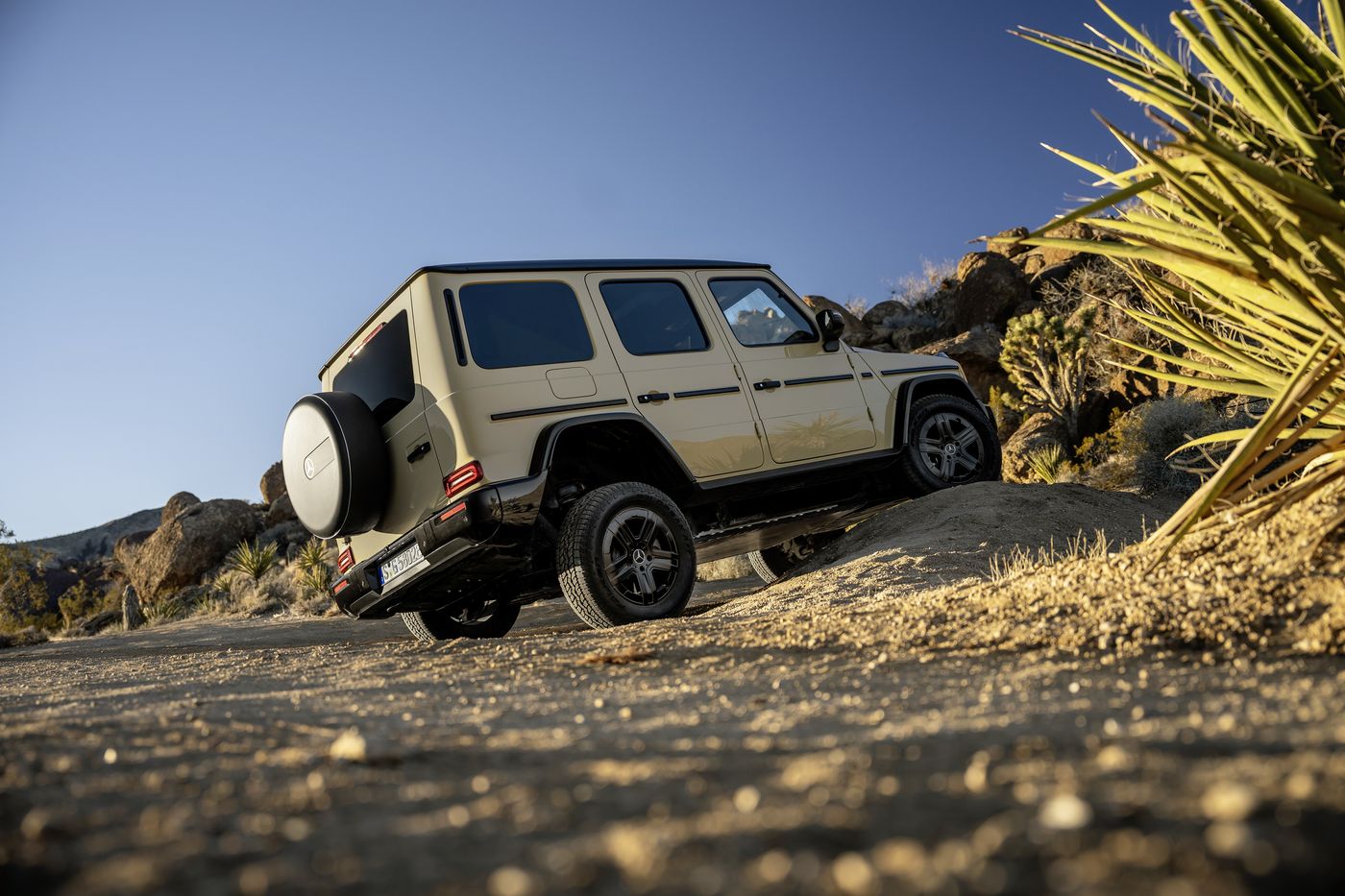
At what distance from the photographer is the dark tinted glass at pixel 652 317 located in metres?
5.54

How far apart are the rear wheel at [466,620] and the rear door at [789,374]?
2062mm

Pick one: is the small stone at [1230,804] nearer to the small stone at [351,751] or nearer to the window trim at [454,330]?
the small stone at [351,751]

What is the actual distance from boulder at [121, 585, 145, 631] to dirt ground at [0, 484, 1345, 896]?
18978mm

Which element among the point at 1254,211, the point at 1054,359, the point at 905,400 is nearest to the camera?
the point at 1254,211

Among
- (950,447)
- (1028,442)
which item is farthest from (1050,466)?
(950,447)

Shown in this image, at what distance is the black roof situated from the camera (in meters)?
5.06

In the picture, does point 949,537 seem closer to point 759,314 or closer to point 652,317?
point 759,314

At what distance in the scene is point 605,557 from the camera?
4.80 metres

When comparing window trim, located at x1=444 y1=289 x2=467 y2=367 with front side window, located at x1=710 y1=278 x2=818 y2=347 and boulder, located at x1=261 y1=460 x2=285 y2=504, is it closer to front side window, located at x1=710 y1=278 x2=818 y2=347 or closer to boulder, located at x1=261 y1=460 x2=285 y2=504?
front side window, located at x1=710 y1=278 x2=818 y2=347

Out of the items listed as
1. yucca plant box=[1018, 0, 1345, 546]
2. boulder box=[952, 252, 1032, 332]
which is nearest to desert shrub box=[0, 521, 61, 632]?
boulder box=[952, 252, 1032, 332]

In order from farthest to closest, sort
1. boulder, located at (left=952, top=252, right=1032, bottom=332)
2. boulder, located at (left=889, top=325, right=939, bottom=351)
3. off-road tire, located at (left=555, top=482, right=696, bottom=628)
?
1. boulder, located at (left=889, top=325, right=939, bottom=351)
2. boulder, located at (left=952, top=252, right=1032, bottom=332)
3. off-road tire, located at (left=555, top=482, right=696, bottom=628)

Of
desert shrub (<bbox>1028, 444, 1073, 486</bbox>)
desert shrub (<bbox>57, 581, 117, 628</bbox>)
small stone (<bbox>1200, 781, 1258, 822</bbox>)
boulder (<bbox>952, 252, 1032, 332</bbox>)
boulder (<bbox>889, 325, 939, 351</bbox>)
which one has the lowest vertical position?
desert shrub (<bbox>1028, 444, 1073, 486</bbox>)

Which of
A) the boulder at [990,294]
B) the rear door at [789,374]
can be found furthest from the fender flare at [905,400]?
the boulder at [990,294]

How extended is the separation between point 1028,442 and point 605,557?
9662 millimetres
